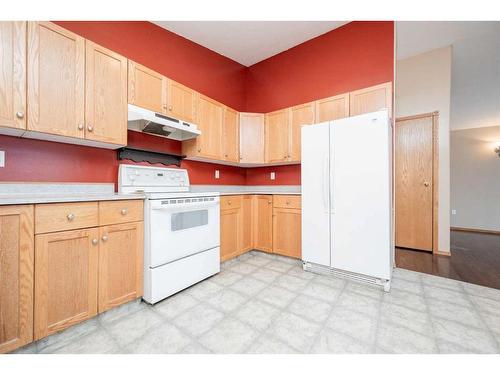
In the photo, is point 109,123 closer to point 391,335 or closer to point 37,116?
point 37,116

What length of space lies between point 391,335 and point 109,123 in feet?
8.56

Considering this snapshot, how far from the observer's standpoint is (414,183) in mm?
3352

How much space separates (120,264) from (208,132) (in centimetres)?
173

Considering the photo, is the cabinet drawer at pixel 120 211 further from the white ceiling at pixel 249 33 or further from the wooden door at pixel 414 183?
the wooden door at pixel 414 183

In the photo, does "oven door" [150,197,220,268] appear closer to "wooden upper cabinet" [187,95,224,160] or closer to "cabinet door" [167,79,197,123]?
"wooden upper cabinet" [187,95,224,160]

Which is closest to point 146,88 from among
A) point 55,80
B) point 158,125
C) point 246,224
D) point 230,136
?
point 158,125

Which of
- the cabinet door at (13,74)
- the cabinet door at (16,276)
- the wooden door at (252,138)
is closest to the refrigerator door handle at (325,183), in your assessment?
the wooden door at (252,138)

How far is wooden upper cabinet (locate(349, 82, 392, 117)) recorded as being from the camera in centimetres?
226

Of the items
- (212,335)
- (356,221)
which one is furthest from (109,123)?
(356,221)

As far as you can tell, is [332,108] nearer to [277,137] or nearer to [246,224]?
[277,137]

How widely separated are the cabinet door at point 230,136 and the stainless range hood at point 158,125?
50 cm

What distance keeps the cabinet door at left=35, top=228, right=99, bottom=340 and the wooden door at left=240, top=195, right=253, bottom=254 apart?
5.64 feet

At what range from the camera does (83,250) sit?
54.4 inches
